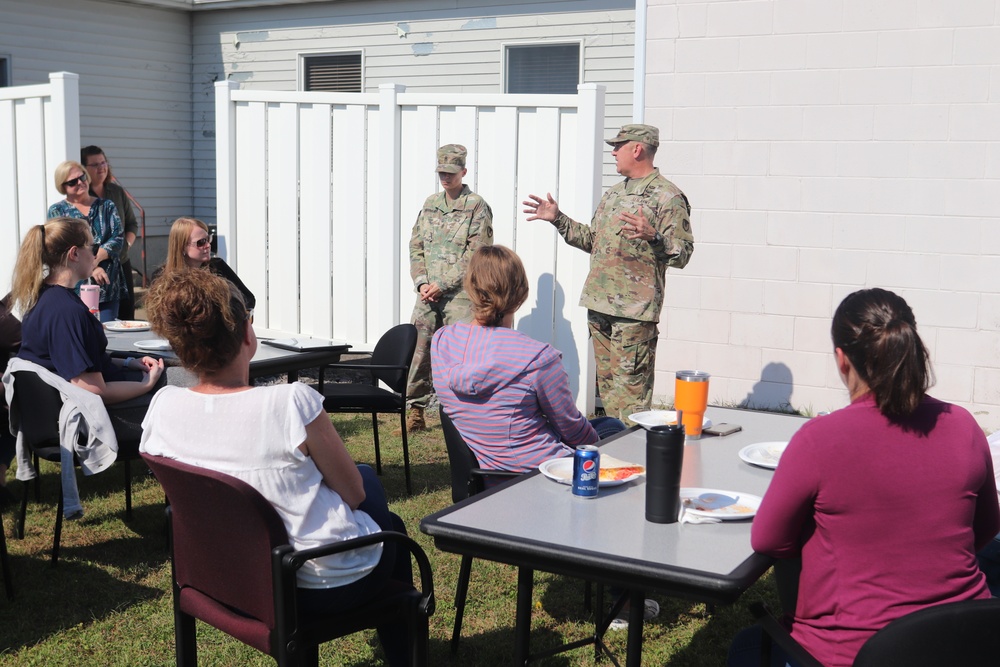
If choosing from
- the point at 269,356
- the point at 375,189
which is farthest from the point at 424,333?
the point at 269,356

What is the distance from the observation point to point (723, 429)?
3.28m

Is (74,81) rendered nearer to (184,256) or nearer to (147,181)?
(184,256)

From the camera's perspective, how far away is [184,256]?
Result: 5242 mm

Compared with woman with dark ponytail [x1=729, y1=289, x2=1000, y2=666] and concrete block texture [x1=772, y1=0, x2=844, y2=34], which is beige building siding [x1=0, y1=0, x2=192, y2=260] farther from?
woman with dark ponytail [x1=729, y1=289, x2=1000, y2=666]

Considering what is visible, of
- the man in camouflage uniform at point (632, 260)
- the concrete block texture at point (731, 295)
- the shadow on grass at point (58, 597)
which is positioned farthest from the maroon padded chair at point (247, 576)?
the concrete block texture at point (731, 295)

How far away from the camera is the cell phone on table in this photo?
10.7 ft

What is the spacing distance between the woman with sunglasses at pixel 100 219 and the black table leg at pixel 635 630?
5.12 meters

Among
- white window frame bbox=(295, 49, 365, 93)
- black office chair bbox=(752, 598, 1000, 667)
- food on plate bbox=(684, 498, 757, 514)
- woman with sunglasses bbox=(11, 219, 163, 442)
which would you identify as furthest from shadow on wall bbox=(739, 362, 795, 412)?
white window frame bbox=(295, 49, 365, 93)

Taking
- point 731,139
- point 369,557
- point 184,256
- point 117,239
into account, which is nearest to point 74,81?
point 117,239

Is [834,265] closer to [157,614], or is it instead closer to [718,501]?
[718,501]

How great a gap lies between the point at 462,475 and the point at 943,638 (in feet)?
6.01

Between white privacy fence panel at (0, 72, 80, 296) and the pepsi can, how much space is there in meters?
6.34

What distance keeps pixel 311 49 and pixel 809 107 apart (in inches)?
302

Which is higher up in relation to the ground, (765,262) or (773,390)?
(765,262)
